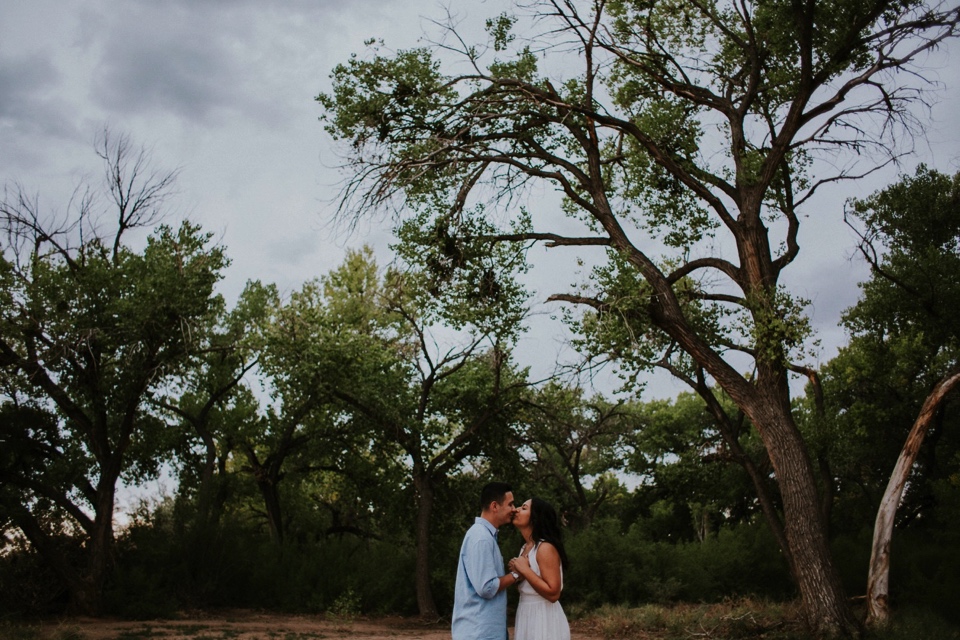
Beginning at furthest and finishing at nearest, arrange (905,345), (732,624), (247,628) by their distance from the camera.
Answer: (905,345), (247,628), (732,624)

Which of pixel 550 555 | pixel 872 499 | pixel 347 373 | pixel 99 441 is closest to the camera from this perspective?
pixel 550 555

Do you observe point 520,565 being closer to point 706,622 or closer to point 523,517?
point 523,517

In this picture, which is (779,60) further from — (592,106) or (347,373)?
(347,373)

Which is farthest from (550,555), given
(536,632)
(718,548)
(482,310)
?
(718,548)

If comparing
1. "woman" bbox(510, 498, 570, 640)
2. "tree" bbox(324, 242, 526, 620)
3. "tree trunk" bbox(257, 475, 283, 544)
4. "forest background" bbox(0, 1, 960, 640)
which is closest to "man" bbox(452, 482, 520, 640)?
"woman" bbox(510, 498, 570, 640)

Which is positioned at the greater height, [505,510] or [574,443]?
[574,443]

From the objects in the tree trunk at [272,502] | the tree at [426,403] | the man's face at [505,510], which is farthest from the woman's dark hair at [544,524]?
the tree trunk at [272,502]

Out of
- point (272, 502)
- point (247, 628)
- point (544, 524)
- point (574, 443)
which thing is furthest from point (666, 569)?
point (544, 524)

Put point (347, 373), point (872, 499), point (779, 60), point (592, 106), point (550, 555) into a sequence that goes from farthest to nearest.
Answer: point (872, 499) → point (347, 373) → point (779, 60) → point (592, 106) → point (550, 555)

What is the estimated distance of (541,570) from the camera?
5.28 meters

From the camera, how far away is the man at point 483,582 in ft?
16.8

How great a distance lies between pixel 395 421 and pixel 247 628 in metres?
6.16

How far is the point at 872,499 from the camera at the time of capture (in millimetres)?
24500

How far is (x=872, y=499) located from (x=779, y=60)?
1433 centimetres
